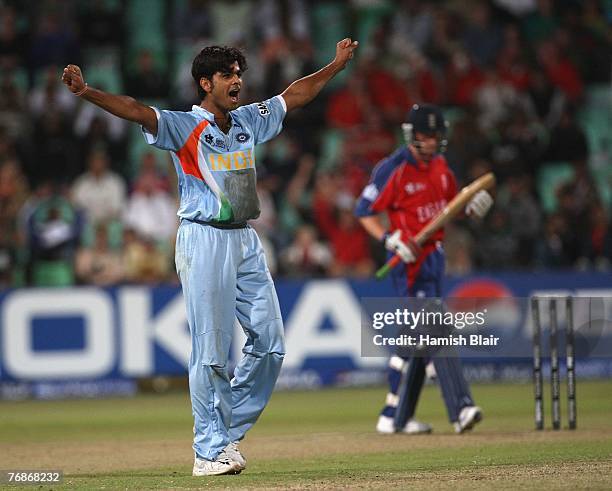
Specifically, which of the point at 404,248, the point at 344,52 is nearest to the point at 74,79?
the point at 344,52

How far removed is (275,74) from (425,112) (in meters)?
8.81

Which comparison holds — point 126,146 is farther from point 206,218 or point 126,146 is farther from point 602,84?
point 206,218

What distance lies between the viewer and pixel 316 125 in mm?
19812

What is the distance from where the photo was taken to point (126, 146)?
19000 millimetres

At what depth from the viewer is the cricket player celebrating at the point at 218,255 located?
773cm

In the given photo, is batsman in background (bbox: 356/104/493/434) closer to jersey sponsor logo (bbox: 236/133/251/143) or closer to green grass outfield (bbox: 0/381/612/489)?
green grass outfield (bbox: 0/381/612/489)

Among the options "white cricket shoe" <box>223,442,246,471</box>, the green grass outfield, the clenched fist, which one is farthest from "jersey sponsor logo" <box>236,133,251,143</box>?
the green grass outfield

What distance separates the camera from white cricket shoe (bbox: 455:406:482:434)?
10250 mm

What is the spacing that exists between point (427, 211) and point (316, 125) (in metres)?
9.21

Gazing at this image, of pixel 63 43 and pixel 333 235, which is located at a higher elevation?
pixel 63 43

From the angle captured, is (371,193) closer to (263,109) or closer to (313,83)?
(313,83)

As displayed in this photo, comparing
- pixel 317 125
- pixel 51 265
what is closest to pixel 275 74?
pixel 317 125

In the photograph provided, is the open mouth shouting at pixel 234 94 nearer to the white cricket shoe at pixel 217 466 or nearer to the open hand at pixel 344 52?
the open hand at pixel 344 52

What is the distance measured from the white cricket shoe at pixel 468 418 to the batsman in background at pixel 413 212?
10 centimetres
